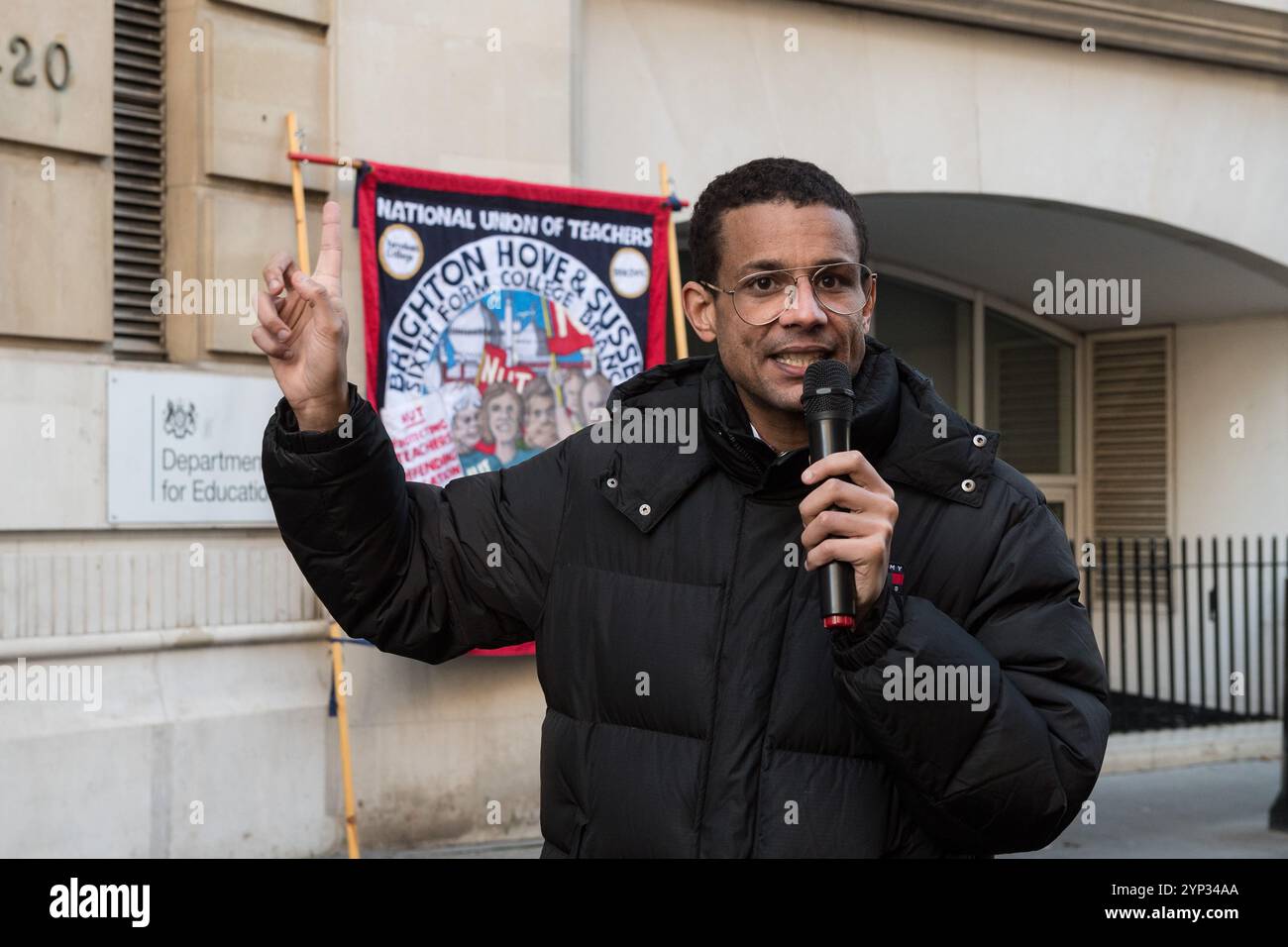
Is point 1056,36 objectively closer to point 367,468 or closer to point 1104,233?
point 1104,233

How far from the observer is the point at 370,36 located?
7.55m

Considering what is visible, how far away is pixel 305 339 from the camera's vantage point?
2.39 metres

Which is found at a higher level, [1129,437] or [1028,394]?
[1028,394]

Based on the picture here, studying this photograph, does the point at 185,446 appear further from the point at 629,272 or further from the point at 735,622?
the point at 735,622

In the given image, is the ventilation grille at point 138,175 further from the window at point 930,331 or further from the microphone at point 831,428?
the window at point 930,331

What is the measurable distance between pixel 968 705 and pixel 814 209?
87 cm

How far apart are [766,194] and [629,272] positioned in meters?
5.81

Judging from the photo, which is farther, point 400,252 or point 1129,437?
point 1129,437

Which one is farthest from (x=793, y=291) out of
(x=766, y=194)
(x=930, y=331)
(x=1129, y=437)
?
(x=1129, y=437)

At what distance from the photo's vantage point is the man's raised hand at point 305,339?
93.1 inches

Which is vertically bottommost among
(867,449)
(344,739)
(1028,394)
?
(344,739)

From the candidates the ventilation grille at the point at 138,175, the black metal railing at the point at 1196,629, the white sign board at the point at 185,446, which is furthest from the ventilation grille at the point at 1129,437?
the ventilation grille at the point at 138,175
